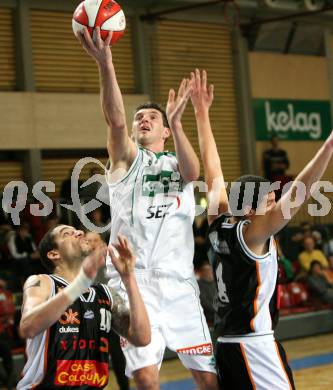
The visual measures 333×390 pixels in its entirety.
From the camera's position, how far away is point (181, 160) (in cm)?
559

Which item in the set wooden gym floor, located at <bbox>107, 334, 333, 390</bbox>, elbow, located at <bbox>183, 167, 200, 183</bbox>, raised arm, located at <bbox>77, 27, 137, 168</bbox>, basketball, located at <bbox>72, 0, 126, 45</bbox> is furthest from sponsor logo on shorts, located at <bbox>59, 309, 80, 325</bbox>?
wooden gym floor, located at <bbox>107, 334, 333, 390</bbox>

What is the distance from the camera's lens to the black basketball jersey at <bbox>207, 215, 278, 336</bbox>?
466 cm

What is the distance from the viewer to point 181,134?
213 inches

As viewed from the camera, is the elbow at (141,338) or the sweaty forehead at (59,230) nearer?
the elbow at (141,338)

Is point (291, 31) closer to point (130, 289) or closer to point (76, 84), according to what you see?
point (76, 84)

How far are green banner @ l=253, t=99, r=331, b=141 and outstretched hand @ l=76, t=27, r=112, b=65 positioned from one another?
14.1 m

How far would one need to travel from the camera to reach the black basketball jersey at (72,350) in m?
4.43

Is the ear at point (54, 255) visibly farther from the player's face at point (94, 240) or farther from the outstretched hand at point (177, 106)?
the outstretched hand at point (177, 106)

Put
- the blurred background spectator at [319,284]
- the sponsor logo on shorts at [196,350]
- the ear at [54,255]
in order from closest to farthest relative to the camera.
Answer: the ear at [54,255] → the sponsor logo on shorts at [196,350] → the blurred background spectator at [319,284]

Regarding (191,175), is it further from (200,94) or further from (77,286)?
(77,286)

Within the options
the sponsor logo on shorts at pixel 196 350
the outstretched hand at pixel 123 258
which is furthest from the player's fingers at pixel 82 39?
the sponsor logo on shorts at pixel 196 350

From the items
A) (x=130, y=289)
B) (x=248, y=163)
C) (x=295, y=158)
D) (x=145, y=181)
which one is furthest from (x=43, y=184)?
(x=130, y=289)

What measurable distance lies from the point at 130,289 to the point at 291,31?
55.2ft

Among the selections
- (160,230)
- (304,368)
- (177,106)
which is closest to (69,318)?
(160,230)
